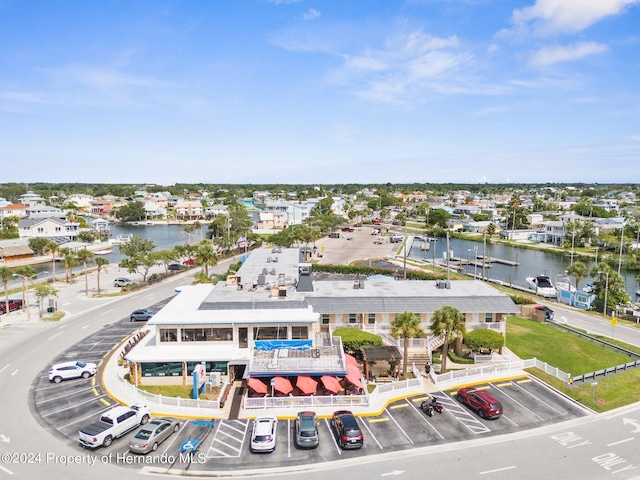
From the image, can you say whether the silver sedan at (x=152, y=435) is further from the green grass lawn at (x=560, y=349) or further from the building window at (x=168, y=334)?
the green grass lawn at (x=560, y=349)

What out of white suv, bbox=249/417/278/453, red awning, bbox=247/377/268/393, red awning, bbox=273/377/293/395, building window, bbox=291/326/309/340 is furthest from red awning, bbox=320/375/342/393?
building window, bbox=291/326/309/340

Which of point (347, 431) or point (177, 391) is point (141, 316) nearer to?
point (177, 391)

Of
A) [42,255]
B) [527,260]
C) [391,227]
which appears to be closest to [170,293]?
[42,255]

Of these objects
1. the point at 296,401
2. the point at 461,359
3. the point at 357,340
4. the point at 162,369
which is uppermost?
the point at 357,340

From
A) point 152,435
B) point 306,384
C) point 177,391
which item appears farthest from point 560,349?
Answer: point 152,435

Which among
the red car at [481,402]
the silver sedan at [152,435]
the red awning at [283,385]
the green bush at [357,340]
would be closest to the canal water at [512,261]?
the green bush at [357,340]

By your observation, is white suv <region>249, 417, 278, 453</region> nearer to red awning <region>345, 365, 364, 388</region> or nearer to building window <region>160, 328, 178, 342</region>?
red awning <region>345, 365, 364, 388</region>
